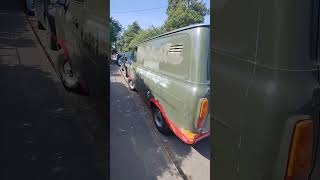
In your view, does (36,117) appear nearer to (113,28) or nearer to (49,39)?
(49,39)

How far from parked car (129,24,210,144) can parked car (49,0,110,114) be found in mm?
2303

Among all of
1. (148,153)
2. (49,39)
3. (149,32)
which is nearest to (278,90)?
(49,39)

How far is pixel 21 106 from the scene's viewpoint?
1.84 metres

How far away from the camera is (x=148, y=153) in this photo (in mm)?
4598

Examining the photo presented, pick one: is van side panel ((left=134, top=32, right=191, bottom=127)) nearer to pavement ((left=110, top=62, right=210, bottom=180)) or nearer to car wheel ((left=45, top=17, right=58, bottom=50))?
pavement ((left=110, top=62, right=210, bottom=180))

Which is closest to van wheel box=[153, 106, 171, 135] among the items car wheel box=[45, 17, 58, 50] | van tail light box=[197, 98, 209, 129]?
van tail light box=[197, 98, 209, 129]

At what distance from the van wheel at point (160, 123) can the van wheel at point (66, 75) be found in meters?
3.14

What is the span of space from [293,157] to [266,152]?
0.42 feet

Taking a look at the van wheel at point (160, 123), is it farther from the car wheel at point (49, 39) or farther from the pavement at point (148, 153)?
the car wheel at point (49, 39)

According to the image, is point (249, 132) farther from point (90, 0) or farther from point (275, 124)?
point (90, 0)

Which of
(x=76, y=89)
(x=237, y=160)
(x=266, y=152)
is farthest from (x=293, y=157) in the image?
(x=76, y=89)

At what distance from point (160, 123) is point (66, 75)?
3.44m

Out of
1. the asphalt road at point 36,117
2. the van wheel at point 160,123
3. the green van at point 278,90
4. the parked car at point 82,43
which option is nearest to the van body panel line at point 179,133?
the van wheel at point 160,123

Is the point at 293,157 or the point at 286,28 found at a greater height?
the point at 286,28
